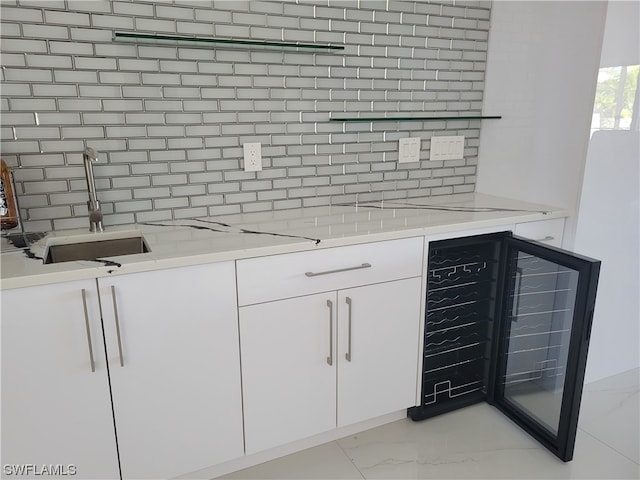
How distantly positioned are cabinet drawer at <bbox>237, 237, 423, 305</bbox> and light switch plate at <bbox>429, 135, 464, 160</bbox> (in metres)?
0.76

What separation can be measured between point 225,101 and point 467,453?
172 cm

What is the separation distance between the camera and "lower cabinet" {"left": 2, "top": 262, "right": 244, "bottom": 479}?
4.45 feet

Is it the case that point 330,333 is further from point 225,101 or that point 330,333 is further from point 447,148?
point 447,148

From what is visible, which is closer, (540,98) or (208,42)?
(208,42)

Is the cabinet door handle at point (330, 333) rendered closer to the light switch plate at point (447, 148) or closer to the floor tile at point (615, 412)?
the light switch plate at point (447, 148)

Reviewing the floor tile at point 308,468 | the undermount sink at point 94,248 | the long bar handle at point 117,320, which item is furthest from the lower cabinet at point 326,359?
the undermount sink at point 94,248

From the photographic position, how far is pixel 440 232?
1840mm

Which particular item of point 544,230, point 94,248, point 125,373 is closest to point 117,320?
point 125,373

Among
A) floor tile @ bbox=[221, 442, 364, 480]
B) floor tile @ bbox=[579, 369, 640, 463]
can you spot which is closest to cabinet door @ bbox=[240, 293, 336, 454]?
floor tile @ bbox=[221, 442, 364, 480]

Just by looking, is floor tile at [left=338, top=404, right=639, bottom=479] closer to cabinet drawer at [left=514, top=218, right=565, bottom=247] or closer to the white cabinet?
the white cabinet

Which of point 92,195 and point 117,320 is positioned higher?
point 92,195

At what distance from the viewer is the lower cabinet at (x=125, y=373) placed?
4.45 ft

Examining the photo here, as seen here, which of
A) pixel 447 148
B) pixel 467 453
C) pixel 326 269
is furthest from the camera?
pixel 447 148

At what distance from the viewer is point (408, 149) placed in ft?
7.65
